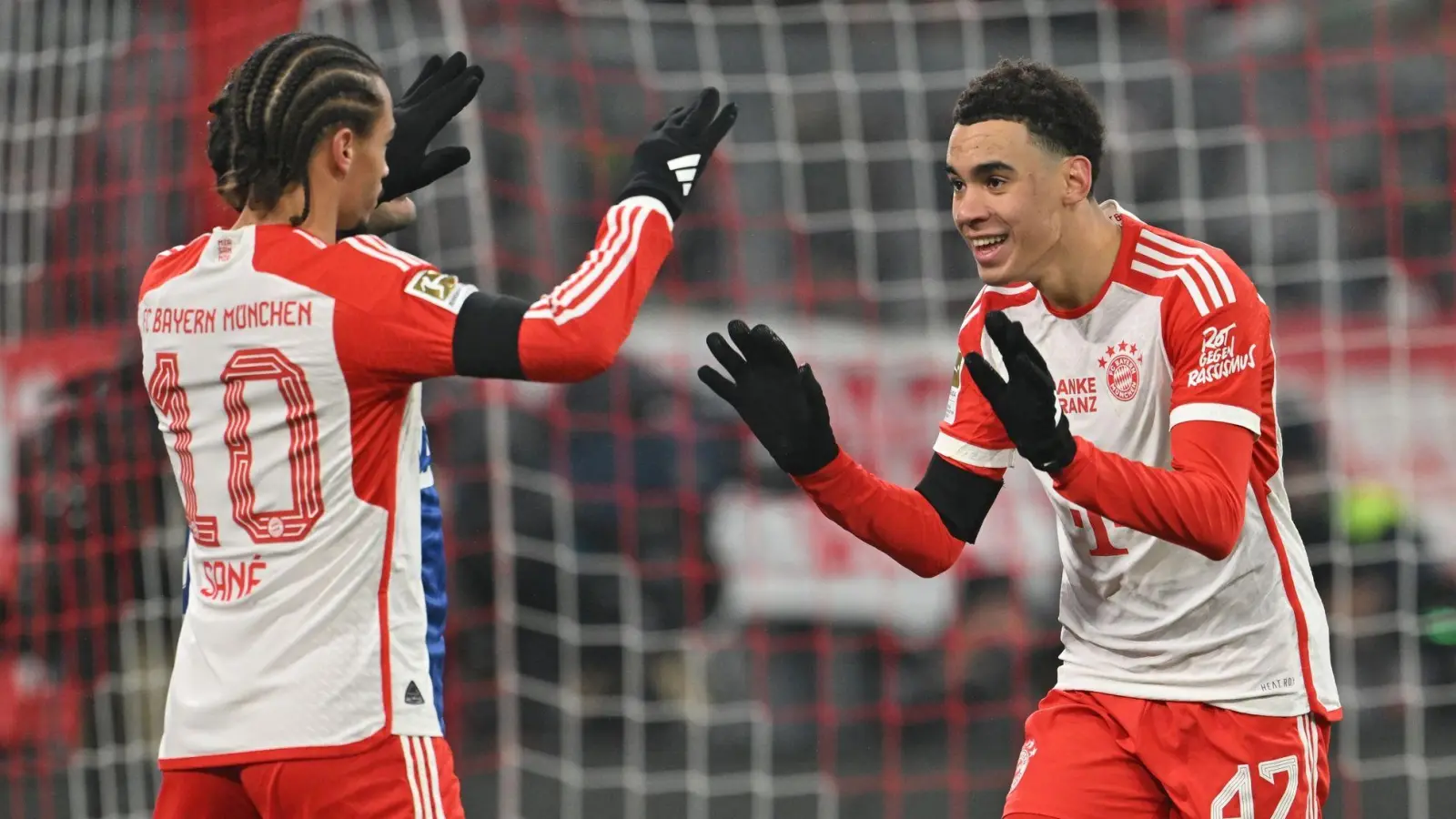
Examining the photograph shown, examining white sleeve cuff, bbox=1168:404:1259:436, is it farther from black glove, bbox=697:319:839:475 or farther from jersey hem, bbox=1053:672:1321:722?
black glove, bbox=697:319:839:475

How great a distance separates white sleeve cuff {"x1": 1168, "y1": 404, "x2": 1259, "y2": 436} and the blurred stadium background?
329 cm

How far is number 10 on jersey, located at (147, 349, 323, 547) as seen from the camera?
2.80 metres

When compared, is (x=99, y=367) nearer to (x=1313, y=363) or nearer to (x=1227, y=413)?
(x=1227, y=413)

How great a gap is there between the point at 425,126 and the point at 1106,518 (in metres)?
1.40

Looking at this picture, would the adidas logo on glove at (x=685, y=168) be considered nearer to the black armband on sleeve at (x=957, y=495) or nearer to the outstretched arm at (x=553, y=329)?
the outstretched arm at (x=553, y=329)

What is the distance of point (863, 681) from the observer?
7992 mm

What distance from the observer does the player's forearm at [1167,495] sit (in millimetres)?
2910

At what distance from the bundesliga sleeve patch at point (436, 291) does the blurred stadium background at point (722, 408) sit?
3.13m

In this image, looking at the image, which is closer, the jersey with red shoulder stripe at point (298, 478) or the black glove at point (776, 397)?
the jersey with red shoulder stripe at point (298, 478)

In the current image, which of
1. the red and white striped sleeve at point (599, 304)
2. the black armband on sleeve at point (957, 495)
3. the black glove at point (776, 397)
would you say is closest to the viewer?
the red and white striped sleeve at point (599, 304)

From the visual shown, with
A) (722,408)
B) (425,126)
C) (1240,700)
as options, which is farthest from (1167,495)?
(722,408)

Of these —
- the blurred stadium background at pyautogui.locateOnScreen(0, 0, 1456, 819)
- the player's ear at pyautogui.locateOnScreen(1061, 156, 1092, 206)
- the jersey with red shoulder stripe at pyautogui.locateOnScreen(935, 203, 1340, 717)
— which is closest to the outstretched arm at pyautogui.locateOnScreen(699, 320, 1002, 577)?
the jersey with red shoulder stripe at pyautogui.locateOnScreen(935, 203, 1340, 717)

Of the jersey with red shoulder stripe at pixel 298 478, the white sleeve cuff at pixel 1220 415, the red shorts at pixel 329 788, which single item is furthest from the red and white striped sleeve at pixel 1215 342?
the red shorts at pixel 329 788

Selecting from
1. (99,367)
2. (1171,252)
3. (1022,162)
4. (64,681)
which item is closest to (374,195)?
(1022,162)
